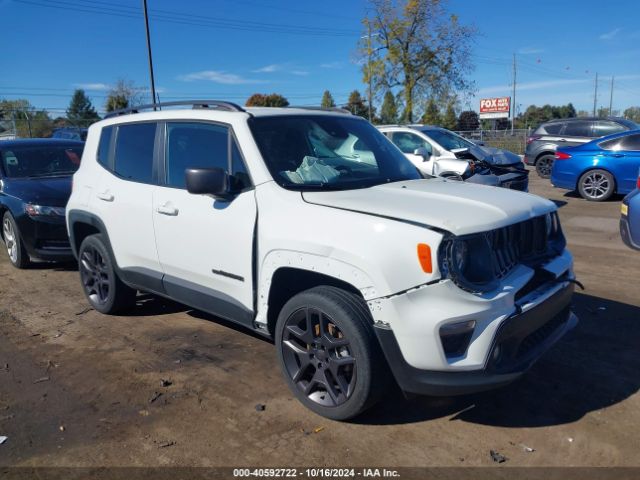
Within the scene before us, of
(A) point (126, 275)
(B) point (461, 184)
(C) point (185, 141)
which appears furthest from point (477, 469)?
(A) point (126, 275)

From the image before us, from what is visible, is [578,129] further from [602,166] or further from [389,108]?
[389,108]

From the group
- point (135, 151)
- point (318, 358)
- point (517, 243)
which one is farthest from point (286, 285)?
point (135, 151)

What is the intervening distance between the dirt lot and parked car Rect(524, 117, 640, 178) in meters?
10.5

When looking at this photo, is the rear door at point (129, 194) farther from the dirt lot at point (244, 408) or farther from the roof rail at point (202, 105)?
the dirt lot at point (244, 408)

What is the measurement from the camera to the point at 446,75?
1136 inches

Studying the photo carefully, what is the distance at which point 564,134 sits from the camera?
14539 millimetres

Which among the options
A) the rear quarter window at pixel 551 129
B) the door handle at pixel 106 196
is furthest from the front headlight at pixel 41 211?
the rear quarter window at pixel 551 129

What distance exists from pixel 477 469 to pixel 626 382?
1.55 m

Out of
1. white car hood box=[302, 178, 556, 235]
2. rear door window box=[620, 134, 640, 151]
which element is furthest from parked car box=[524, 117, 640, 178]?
white car hood box=[302, 178, 556, 235]

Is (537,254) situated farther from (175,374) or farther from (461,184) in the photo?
(175,374)

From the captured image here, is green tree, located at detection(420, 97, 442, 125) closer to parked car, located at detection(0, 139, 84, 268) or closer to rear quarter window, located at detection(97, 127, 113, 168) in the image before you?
parked car, located at detection(0, 139, 84, 268)

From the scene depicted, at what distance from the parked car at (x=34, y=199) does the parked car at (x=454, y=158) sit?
5685mm

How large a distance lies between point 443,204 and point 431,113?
28.7m

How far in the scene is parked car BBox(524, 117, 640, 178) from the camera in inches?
551
